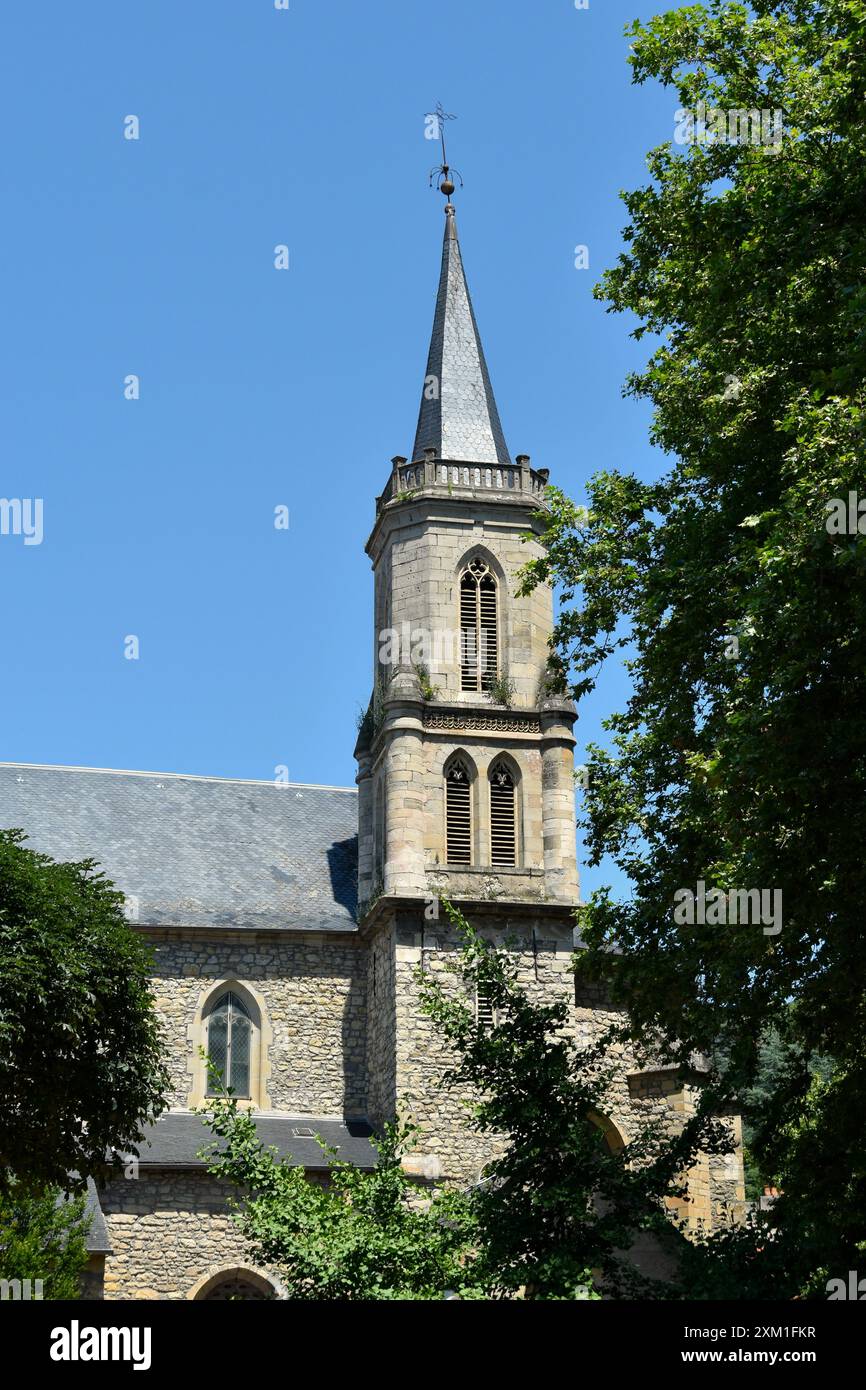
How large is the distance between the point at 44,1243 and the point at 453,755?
12.2 meters

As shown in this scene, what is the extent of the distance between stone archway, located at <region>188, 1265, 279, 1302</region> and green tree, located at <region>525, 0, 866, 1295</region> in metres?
11.8

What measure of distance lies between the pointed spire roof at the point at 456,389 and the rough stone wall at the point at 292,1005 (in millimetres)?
10400

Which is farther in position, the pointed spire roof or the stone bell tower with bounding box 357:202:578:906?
the pointed spire roof

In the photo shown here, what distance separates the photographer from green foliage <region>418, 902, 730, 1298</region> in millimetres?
12617

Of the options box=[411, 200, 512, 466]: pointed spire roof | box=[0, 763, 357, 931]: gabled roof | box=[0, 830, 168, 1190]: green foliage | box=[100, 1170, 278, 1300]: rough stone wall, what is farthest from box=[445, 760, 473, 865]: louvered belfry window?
box=[0, 830, 168, 1190]: green foliage

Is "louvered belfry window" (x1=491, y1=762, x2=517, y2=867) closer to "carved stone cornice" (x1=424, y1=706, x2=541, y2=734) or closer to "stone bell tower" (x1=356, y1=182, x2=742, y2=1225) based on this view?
"stone bell tower" (x1=356, y1=182, x2=742, y2=1225)

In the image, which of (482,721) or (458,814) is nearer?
(458,814)

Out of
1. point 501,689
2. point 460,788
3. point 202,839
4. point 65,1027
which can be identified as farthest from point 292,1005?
point 65,1027

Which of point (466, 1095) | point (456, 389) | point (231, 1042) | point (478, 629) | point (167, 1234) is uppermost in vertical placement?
point (456, 389)

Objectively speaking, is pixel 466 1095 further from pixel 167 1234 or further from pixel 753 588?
pixel 753 588

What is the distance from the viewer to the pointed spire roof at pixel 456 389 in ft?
112

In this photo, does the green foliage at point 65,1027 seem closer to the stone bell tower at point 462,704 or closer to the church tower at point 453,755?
the church tower at point 453,755

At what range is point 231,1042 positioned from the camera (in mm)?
30625
